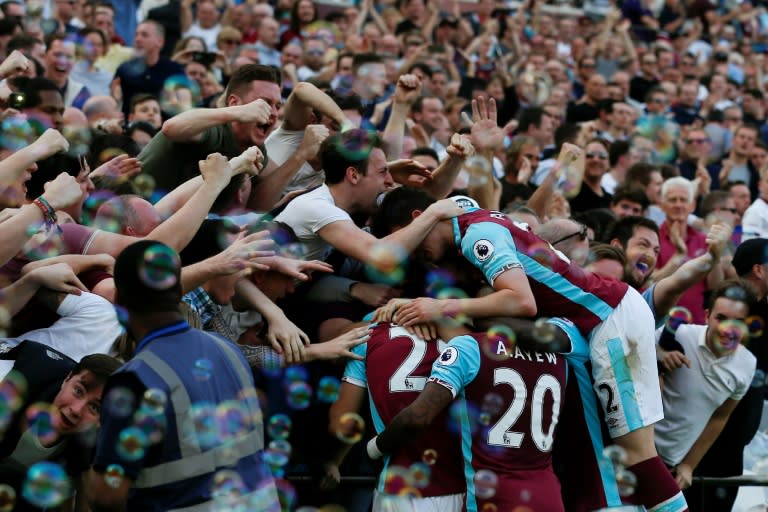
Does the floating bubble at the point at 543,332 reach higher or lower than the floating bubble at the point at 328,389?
higher

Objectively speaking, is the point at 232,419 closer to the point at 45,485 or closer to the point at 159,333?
the point at 159,333

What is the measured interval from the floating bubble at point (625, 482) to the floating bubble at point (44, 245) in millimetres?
2813

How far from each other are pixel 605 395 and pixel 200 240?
6.76 feet

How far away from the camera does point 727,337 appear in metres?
6.45

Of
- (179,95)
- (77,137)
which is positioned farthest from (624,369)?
(179,95)

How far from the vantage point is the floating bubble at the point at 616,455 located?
5.52 meters

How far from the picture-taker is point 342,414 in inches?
214

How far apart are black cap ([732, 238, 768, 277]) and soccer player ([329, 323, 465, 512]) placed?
3052 millimetres

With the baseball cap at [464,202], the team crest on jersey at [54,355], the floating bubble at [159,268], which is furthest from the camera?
the baseball cap at [464,202]

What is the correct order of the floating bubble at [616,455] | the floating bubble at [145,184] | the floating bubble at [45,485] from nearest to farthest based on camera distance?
the floating bubble at [45,485], the floating bubble at [616,455], the floating bubble at [145,184]

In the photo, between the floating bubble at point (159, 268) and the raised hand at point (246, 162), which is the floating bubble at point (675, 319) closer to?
the raised hand at point (246, 162)

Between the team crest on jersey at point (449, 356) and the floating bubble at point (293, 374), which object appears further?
the floating bubble at point (293, 374)

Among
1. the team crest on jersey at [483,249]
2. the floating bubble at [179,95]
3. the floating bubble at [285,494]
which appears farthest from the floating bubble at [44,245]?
the floating bubble at [179,95]

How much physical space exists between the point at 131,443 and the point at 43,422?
93 cm
